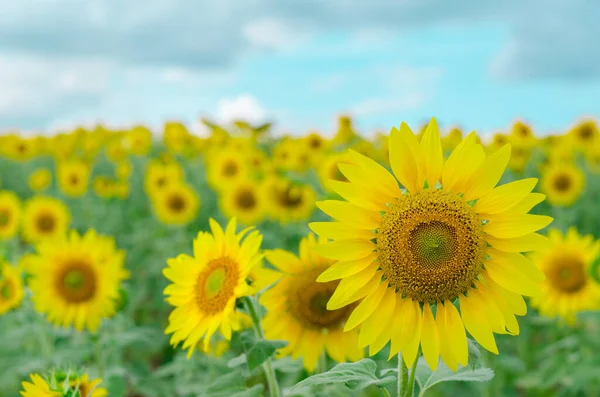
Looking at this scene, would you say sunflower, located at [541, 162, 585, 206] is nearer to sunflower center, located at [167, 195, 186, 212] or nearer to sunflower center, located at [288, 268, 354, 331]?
sunflower center, located at [167, 195, 186, 212]

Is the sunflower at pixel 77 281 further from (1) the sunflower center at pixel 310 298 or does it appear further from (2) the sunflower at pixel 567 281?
(2) the sunflower at pixel 567 281

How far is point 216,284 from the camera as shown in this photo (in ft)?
7.12

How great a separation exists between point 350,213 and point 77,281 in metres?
2.65

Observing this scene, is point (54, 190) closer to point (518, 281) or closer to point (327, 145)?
point (327, 145)

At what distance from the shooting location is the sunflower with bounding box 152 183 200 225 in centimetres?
Answer: 672

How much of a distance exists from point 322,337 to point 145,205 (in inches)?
291

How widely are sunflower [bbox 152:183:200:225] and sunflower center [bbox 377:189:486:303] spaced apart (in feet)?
16.9

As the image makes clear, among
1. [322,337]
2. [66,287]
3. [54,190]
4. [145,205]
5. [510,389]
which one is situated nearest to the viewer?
[322,337]

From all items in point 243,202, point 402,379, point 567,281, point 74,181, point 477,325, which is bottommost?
point 567,281

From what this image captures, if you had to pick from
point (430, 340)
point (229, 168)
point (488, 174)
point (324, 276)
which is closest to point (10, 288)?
point (324, 276)

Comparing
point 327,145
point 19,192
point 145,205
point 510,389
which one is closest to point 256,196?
point 327,145

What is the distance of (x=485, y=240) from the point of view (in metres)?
1.71

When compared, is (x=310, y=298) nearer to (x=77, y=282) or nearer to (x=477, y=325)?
(x=477, y=325)

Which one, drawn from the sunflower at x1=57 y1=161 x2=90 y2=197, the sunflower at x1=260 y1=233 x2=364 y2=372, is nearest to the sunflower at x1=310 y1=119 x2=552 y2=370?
the sunflower at x1=260 y1=233 x2=364 y2=372
